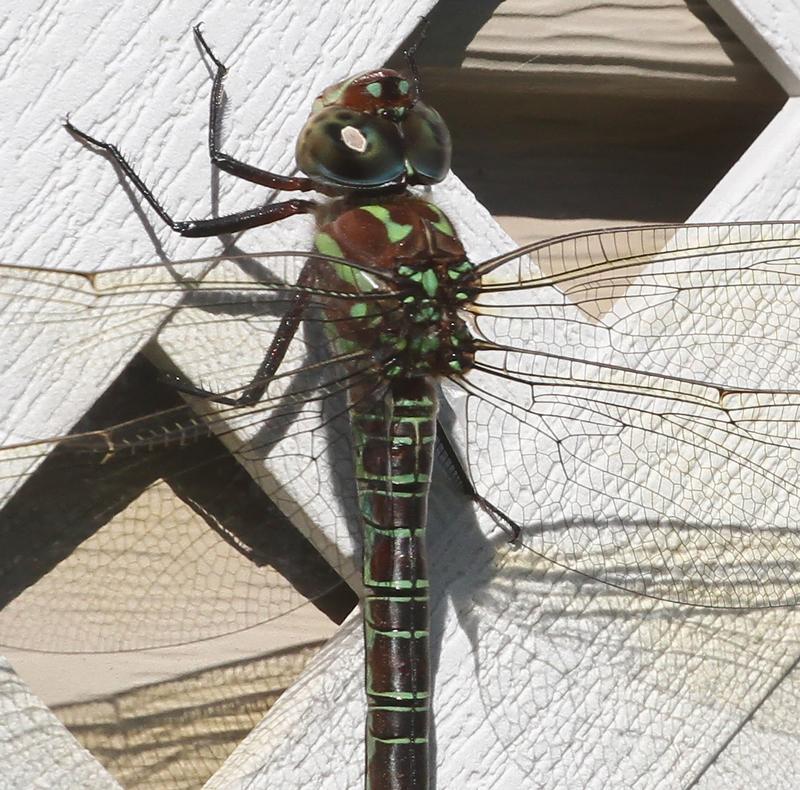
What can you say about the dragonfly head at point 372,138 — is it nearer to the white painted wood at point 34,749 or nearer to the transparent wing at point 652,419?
the transparent wing at point 652,419

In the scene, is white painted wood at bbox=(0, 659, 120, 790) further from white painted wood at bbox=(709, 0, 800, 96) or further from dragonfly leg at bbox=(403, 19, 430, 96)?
white painted wood at bbox=(709, 0, 800, 96)

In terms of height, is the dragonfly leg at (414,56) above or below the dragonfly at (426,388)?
above

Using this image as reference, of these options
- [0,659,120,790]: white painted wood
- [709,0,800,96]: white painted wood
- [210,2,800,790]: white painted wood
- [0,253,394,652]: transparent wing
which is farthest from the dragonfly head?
[0,659,120,790]: white painted wood

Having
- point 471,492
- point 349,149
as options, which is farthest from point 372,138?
point 471,492

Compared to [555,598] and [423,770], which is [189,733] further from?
[555,598]

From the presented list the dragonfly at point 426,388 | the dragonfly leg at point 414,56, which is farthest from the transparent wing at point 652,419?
the dragonfly leg at point 414,56

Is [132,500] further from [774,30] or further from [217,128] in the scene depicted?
[774,30]
